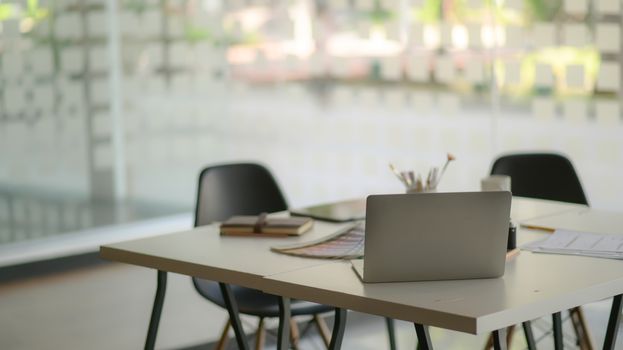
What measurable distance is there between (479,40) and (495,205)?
14.9ft

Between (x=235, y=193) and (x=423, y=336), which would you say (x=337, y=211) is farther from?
(x=423, y=336)

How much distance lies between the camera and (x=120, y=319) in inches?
203

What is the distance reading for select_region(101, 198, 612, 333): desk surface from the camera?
2424 millimetres

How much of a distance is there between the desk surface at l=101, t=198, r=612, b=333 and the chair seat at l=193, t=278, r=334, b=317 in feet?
1.06

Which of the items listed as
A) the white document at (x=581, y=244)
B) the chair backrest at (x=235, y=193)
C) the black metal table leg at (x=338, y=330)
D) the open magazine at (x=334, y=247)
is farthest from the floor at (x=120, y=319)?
the white document at (x=581, y=244)

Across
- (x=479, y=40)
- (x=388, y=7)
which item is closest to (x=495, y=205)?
(x=479, y=40)

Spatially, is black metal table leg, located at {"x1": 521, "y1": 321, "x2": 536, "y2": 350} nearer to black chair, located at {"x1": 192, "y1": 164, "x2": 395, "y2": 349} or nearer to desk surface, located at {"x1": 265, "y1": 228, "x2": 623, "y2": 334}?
black chair, located at {"x1": 192, "y1": 164, "x2": 395, "y2": 349}

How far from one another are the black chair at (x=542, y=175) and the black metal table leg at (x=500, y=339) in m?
1.87

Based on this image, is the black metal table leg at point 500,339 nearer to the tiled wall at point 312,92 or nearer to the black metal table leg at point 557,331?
the black metal table leg at point 557,331

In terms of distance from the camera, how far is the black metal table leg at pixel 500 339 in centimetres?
252

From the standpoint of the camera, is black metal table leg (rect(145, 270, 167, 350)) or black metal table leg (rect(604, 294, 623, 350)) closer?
black metal table leg (rect(604, 294, 623, 350))

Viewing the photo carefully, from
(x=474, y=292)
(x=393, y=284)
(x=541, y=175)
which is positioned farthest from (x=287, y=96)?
(x=474, y=292)

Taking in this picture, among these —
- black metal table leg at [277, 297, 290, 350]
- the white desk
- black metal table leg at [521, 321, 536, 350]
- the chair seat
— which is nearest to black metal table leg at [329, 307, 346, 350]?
the white desk

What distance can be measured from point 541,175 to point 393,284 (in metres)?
1.95
